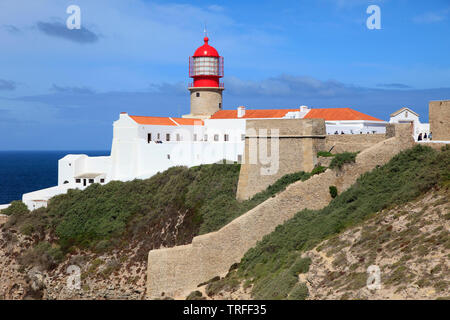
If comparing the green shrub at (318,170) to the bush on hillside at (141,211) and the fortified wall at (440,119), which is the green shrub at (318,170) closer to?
the bush on hillside at (141,211)

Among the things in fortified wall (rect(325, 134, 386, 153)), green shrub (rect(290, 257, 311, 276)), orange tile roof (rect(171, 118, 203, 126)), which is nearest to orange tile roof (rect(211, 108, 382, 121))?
orange tile roof (rect(171, 118, 203, 126))

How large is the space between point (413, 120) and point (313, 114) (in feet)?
20.0

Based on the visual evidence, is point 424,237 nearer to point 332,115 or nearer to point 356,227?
point 356,227

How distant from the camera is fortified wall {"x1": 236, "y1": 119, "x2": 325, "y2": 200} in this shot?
2688 cm

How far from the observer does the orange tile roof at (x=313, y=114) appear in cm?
3655

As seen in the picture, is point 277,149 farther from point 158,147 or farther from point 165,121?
point 165,121

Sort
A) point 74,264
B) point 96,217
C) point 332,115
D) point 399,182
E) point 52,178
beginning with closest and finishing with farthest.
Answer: point 399,182, point 74,264, point 96,217, point 332,115, point 52,178

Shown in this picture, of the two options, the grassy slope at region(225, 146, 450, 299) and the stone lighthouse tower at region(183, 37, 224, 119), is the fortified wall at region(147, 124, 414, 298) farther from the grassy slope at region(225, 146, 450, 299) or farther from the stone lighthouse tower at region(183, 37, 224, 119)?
the stone lighthouse tower at region(183, 37, 224, 119)

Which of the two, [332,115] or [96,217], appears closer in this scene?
[96,217]

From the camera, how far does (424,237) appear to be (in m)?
16.7

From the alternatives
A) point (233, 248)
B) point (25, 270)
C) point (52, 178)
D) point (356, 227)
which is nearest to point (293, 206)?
point (233, 248)

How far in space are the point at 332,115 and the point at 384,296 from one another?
23.6 meters

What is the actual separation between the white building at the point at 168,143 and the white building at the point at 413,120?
112 centimetres

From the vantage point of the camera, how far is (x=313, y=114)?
1500 inches
